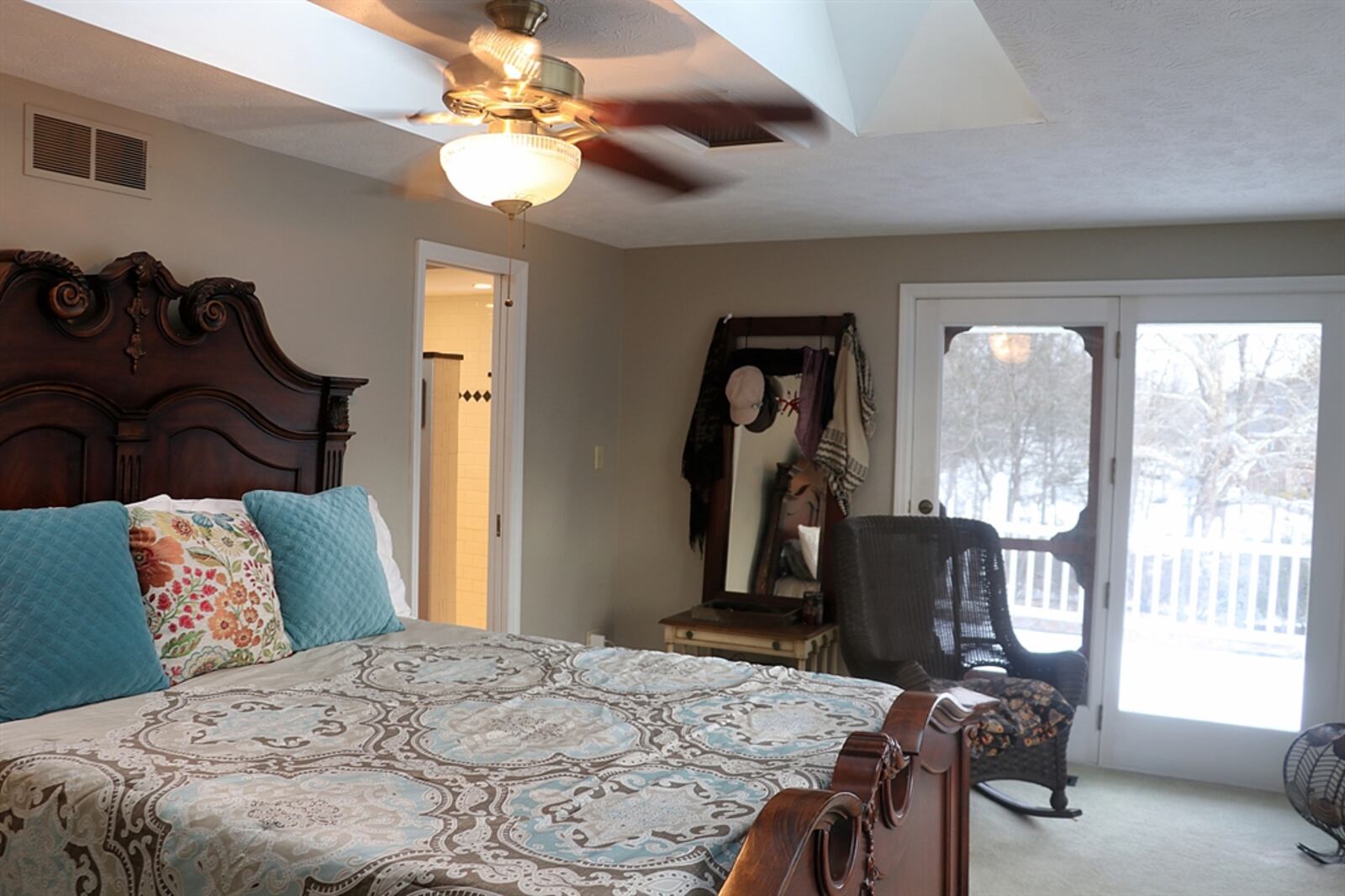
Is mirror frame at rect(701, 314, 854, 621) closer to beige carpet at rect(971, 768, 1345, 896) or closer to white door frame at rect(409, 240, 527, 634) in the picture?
white door frame at rect(409, 240, 527, 634)

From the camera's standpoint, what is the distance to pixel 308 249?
359cm

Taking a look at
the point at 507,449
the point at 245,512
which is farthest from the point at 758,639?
the point at 245,512

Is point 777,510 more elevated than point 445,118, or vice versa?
point 445,118

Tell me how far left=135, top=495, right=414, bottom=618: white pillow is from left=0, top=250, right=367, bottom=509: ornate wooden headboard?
9cm

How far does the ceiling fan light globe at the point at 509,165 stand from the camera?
2.05 m

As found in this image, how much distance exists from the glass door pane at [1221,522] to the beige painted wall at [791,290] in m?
0.31

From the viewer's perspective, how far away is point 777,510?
512 centimetres

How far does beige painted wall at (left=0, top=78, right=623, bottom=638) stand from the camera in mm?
2912

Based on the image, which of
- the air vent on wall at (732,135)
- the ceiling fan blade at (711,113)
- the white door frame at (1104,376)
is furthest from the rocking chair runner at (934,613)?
the ceiling fan blade at (711,113)

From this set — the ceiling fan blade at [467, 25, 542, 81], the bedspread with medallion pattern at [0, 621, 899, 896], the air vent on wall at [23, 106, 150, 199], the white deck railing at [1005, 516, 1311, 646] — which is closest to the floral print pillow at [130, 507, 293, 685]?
the bedspread with medallion pattern at [0, 621, 899, 896]

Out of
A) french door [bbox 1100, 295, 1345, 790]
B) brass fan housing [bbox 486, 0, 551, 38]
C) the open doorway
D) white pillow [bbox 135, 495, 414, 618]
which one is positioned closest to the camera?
brass fan housing [bbox 486, 0, 551, 38]

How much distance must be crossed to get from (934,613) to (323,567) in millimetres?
2476

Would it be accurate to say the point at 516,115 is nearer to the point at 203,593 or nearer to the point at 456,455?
the point at 203,593

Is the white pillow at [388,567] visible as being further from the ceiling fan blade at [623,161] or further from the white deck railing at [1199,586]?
the white deck railing at [1199,586]
